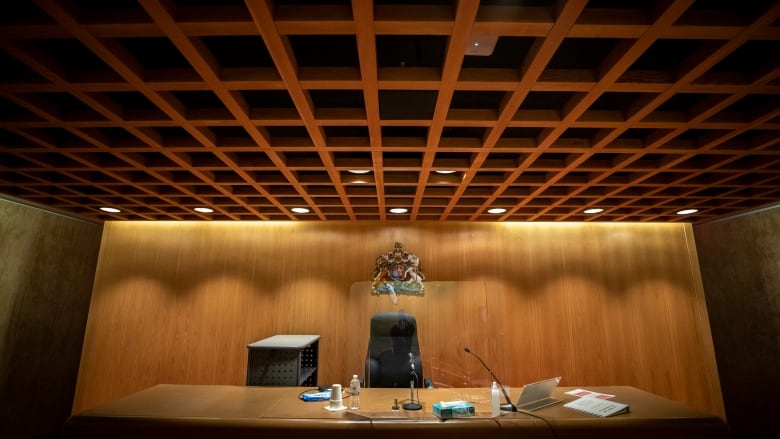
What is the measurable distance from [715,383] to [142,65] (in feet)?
23.0

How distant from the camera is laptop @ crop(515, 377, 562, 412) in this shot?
2166 millimetres

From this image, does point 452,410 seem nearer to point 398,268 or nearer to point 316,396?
point 316,396

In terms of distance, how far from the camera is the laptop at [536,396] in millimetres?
2166

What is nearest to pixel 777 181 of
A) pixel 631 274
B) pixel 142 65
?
pixel 631 274

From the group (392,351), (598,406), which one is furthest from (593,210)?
(392,351)

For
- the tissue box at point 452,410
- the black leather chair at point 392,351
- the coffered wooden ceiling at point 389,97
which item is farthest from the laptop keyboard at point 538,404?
the coffered wooden ceiling at point 389,97

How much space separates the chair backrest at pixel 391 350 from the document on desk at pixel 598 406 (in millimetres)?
1420

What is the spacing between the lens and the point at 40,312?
4.05m

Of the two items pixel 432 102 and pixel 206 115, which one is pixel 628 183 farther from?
pixel 206 115

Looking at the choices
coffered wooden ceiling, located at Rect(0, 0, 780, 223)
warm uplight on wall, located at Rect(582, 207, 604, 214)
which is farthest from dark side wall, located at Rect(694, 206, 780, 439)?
warm uplight on wall, located at Rect(582, 207, 604, 214)

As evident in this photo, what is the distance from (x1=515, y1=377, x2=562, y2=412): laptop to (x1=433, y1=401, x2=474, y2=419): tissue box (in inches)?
14.1

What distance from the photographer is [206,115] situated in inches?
82.6

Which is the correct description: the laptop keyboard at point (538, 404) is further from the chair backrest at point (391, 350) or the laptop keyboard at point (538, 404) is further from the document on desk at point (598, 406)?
the chair backrest at point (391, 350)

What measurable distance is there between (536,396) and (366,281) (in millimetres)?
2747
